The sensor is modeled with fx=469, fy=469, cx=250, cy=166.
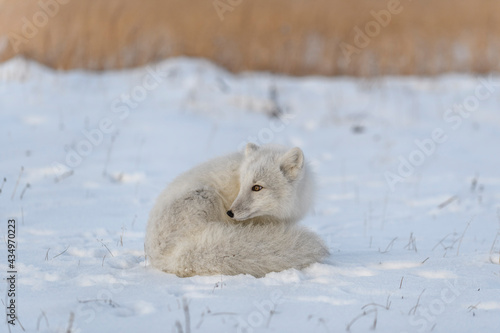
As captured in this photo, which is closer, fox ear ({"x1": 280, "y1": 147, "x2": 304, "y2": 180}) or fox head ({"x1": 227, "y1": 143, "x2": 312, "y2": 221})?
fox head ({"x1": 227, "y1": 143, "x2": 312, "y2": 221})

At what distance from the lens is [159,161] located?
753 cm

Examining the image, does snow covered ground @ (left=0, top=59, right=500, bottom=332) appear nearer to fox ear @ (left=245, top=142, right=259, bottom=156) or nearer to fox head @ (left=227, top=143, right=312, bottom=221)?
fox head @ (left=227, top=143, right=312, bottom=221)

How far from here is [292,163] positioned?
4156 millimetres

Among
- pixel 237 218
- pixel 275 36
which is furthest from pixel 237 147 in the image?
pixel 275 36


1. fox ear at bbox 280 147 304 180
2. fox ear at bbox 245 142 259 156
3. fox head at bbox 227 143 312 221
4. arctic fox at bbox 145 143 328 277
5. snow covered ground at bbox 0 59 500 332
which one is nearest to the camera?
snow covered ground at bbox 0 59 500 332

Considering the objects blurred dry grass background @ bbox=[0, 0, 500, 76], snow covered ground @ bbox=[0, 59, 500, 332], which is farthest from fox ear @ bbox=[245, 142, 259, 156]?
blurred dry grass background @ bbox=[0, 0, 500, 76]

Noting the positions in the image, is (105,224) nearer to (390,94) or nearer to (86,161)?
(86,161)

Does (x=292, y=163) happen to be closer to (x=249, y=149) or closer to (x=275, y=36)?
(x=249, y=149)

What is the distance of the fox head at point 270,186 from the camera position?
152 inches

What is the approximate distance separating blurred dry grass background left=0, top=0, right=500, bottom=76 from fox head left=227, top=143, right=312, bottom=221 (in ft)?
29.5

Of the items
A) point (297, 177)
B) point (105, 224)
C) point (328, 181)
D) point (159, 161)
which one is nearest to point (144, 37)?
point (159, 161)

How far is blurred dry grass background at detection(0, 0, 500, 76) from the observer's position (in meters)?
12.1

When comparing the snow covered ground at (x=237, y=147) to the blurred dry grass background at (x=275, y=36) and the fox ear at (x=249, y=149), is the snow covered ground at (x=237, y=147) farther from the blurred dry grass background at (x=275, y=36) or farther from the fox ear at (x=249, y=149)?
the fox ear at (x=249, y=149)

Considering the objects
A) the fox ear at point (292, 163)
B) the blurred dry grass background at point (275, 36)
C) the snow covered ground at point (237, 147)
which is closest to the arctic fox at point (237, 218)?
the fox ear at point (292, 163)
